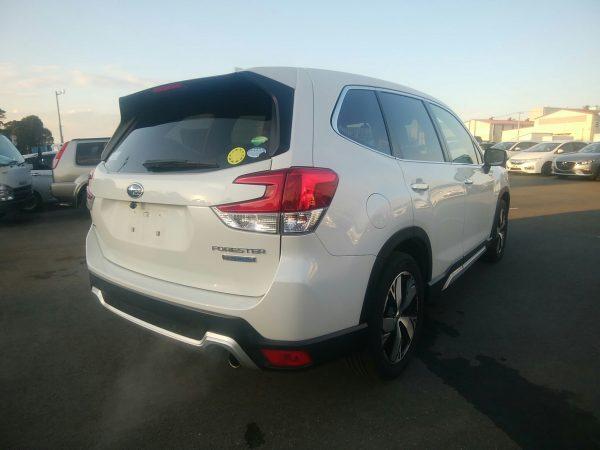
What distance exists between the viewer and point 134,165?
237 cm

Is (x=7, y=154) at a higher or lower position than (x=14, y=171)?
higher

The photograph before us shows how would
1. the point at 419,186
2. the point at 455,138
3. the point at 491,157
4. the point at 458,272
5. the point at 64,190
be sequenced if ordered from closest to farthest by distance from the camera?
the point at 419,186 → the point at 458,272 → the point at 455,138 → the point at 491,157 → the point at 64,190

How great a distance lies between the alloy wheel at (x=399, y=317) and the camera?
241cm

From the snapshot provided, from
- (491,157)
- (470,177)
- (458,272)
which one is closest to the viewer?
(458,272)

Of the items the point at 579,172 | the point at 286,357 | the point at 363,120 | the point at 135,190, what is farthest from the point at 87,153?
the point at 579,172

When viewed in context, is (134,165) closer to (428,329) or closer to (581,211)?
(428,329)

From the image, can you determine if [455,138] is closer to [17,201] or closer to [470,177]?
[470,177]

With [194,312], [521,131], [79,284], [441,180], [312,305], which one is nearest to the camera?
[312,305]

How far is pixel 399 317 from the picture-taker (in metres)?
2.52

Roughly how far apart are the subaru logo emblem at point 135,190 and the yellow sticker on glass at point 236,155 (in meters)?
0.56

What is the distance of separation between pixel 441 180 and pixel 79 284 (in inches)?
151

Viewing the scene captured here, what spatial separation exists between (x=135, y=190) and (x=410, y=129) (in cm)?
189

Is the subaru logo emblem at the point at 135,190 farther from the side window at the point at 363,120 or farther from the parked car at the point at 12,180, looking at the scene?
the parked car at the point at 12,180

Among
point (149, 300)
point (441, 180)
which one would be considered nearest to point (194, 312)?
point (149, 300)
